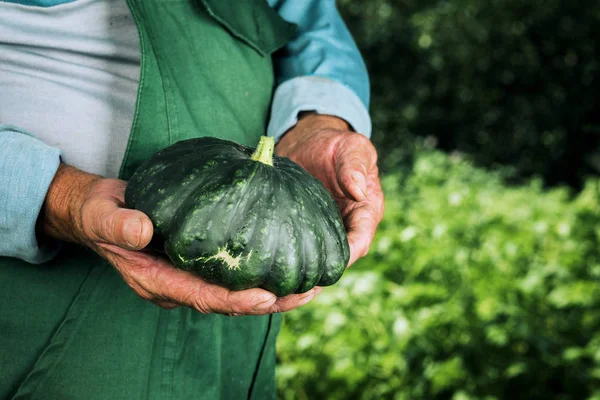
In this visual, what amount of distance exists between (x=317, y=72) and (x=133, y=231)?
1.02 metres

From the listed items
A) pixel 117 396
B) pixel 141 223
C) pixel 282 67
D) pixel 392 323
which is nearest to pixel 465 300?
pixel 392 323

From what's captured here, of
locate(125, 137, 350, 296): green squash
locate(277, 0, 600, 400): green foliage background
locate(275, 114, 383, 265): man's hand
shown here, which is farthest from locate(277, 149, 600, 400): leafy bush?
locate(125, 137, 350, 296): green squash

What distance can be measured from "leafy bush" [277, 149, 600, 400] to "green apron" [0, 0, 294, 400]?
5.01 feet

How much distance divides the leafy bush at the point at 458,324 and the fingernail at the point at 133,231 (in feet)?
6.87

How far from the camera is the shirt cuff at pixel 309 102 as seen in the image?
2074 millimetres

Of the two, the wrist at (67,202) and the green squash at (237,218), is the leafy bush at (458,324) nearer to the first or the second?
the green squash at (237,218)

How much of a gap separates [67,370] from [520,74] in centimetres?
1102

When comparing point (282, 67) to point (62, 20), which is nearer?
point (62, 20)

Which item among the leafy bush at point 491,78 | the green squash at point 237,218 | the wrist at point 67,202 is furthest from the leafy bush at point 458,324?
the leafy bush at point 491,78

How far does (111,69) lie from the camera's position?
5.90 ft

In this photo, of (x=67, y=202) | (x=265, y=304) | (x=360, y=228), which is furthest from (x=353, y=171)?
(x=67, y=202)

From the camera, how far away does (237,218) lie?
1.48m

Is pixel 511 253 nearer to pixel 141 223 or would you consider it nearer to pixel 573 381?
pixel 573 381

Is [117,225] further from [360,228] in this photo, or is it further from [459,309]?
[459,309]
